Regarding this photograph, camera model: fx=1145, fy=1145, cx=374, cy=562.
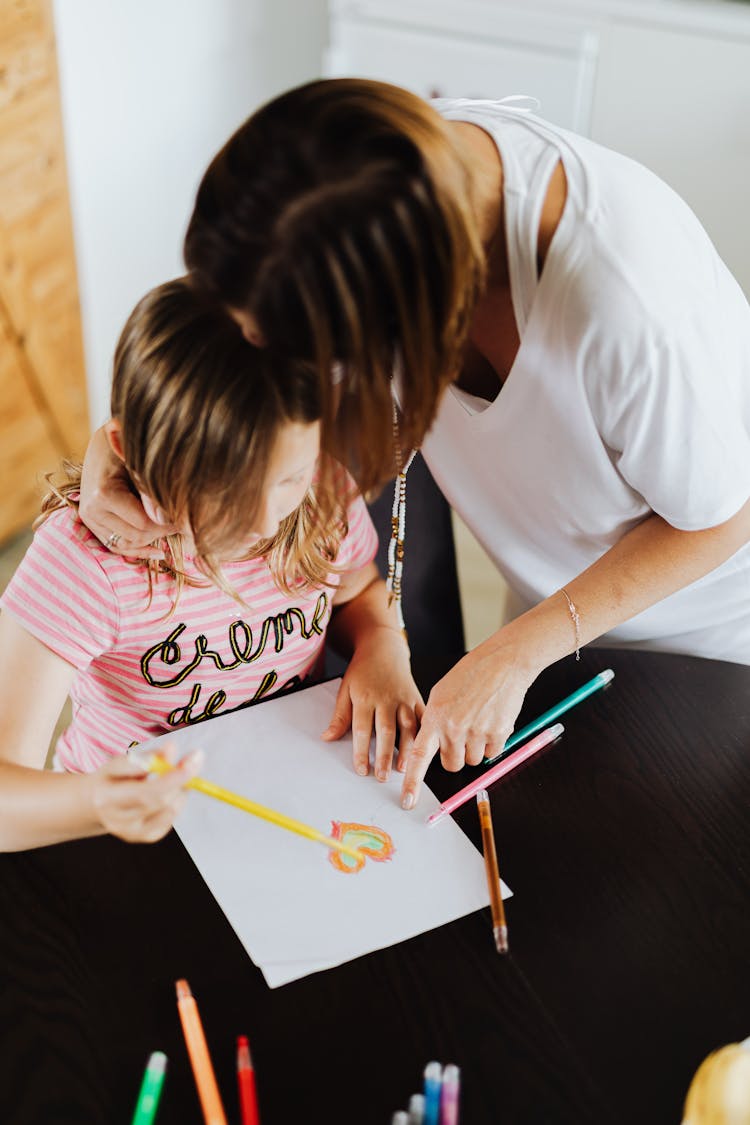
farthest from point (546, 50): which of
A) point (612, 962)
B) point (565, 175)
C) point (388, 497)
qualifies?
point (612, 962)

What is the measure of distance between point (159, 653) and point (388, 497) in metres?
0.32

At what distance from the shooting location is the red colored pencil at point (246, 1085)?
649 millimetres

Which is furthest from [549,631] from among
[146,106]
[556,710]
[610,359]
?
[146,106]

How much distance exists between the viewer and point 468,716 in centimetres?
89

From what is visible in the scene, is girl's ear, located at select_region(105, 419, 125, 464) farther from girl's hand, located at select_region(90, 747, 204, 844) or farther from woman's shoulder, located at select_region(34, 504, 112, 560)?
girl's hand, located at select_region(90, 747, 204, 844)

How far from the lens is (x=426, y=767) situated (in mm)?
886

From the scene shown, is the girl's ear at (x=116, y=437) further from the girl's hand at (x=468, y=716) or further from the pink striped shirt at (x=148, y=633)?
the girl's hand at (x=468, y=716)

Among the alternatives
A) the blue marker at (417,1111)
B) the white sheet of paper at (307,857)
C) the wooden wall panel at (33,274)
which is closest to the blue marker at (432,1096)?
the blue marker at (417,1111)

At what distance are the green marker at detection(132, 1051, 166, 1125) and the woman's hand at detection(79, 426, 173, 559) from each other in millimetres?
381

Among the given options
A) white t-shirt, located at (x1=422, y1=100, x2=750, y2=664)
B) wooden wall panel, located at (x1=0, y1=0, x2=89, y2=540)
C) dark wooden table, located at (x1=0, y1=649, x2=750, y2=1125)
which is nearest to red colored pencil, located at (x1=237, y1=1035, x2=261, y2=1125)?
dark wooden table, located at (x1=0, y1=649, x2=750, y2=1125)

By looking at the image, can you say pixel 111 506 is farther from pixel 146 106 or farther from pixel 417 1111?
pixel 146 106

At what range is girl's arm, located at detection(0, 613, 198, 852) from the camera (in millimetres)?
688

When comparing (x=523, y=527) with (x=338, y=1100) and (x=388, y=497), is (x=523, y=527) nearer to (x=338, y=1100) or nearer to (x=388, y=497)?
(x=388, y=497)

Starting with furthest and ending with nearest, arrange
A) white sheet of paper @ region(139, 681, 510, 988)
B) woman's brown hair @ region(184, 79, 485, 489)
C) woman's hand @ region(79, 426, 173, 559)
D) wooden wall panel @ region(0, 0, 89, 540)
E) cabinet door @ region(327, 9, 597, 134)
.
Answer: cabinet door @ region(327, 9, 597, 134) → wooden wall panel @ region(0, 0, 89, 540) → woman's hand @ region(79, 426, 173, 559) → white sheet of paper @ region(139, 681, 510, 988) → woman's brown hair @ region(184, 79, 485, 489)
